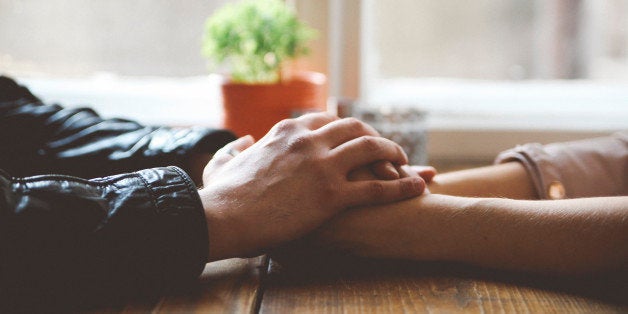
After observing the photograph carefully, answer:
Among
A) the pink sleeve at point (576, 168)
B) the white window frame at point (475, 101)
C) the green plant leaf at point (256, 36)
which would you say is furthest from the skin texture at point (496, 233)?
the white window frame at point (475, 101)

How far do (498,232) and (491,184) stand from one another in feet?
0.84

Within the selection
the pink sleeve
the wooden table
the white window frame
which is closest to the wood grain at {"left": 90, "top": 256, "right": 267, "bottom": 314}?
the wooden table

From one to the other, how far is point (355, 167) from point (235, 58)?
2.78ft

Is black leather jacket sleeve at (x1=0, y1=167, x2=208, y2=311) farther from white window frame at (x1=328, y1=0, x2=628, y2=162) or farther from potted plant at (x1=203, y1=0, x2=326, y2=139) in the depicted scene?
white window frame at (x1=328, y1=0, x2=628, y2=162)

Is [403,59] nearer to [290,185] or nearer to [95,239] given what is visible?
[290,185]

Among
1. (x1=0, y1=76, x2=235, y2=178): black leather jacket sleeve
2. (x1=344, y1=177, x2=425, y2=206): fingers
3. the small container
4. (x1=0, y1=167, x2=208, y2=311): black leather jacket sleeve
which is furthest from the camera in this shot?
the small container

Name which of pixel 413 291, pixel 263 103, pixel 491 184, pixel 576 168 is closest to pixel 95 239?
pixel 413 291

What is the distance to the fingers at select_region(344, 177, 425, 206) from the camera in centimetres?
81

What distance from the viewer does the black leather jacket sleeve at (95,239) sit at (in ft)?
2.12

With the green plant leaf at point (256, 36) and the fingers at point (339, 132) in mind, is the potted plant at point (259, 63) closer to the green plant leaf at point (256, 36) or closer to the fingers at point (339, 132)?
the green plant leaf at point (256, 36)

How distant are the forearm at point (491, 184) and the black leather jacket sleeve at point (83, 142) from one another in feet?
1.12

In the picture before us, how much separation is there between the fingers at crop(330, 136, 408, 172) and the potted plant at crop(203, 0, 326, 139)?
596 mm

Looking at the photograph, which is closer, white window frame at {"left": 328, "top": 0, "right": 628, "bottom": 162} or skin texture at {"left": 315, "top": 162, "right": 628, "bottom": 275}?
skin texture at {"left": 315, "top": 162, "right": 628, "bottom": 275}

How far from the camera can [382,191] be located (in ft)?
2.70
